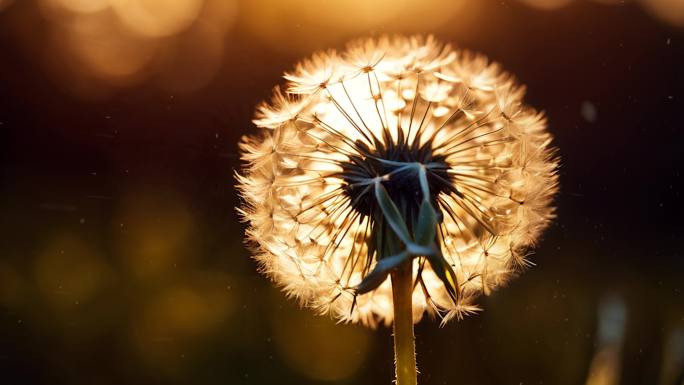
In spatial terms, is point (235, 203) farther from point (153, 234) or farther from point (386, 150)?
point (386, 150)

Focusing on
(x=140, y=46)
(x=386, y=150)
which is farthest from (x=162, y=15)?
(x=386, y=150)

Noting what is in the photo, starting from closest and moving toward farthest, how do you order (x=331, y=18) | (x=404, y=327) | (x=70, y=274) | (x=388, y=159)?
(x=404, y=327) < (x=388, y=159) < (x=331, y=18) < (x=70, y=274)

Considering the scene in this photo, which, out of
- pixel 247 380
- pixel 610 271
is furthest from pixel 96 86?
pixel 610 271

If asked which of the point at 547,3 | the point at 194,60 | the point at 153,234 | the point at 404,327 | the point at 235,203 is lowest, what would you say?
the point at 404,327

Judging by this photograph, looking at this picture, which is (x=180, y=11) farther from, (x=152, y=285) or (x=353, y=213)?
(x=353, y=213)

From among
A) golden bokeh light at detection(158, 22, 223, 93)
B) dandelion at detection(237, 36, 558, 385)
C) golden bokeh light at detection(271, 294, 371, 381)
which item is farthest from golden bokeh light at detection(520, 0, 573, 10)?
dandelion at detection(237, 36, 558, 385)

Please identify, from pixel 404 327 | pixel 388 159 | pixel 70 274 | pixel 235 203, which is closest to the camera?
pixel 404 327
